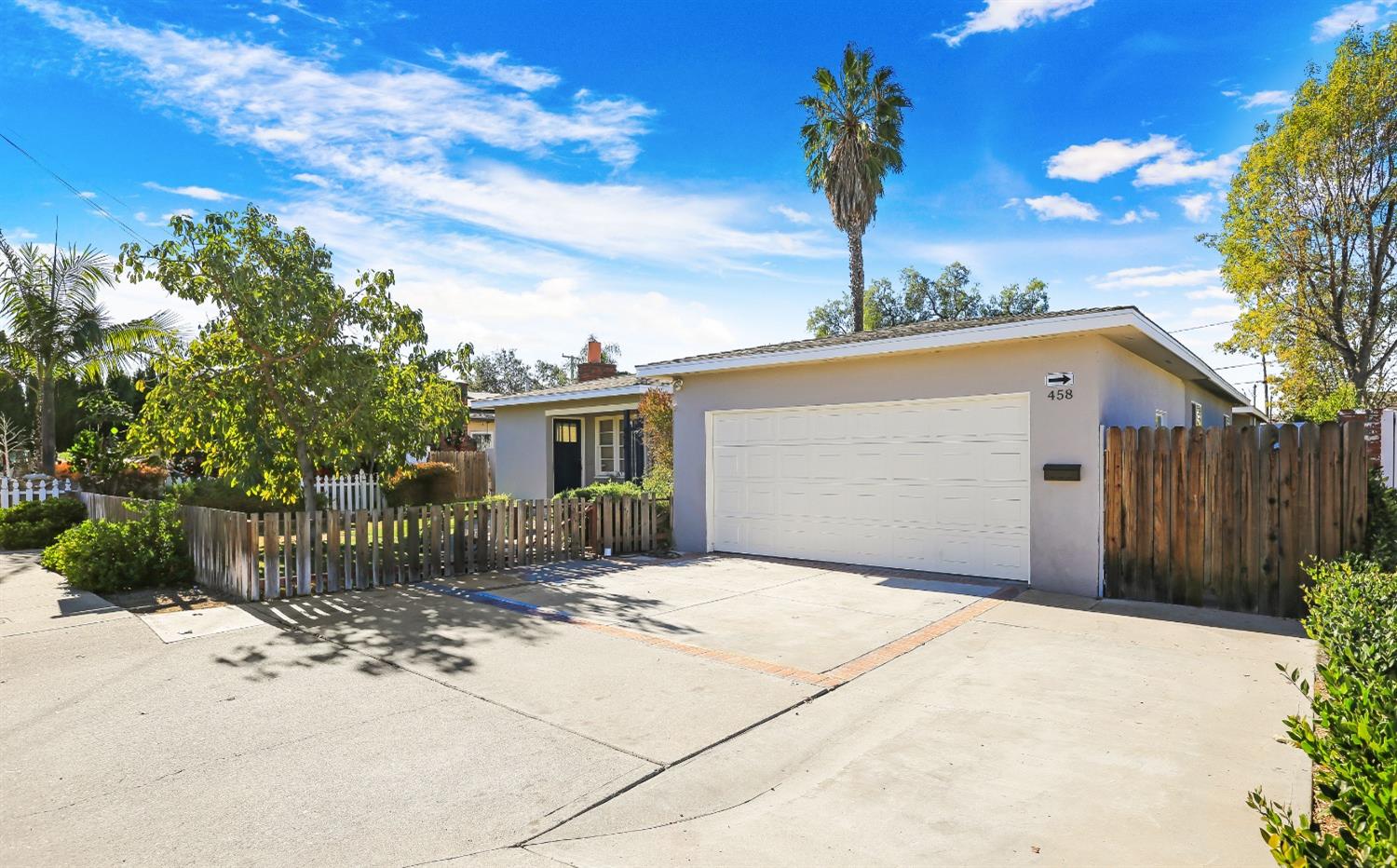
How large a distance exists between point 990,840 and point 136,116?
52.9 ft

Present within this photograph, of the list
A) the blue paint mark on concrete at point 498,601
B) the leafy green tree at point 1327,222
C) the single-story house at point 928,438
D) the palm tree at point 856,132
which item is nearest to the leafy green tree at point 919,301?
the leafy green tree at point 1327,222

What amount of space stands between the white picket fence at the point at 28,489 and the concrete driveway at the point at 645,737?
8236 millimetres

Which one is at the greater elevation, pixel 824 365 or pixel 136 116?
pixel 136 116

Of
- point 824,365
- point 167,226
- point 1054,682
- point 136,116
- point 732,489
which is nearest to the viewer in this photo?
point 1054,682

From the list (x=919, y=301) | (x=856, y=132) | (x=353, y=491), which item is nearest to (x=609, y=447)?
(x=353, y=491)

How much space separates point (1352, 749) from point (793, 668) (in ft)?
11.7

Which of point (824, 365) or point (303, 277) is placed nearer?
point (303, 277)

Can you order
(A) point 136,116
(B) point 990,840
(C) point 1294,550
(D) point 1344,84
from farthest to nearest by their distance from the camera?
(D) point 1344,84 < (A) point 136,116 < (C) point 1294,550 < (B) point 990,840

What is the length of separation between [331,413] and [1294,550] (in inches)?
413

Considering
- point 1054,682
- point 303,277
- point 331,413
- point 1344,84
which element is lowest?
point 1054,682

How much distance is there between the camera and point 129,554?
8.62 m

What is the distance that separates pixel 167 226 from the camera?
8.29 metres

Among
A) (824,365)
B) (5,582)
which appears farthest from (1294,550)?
(5,582)

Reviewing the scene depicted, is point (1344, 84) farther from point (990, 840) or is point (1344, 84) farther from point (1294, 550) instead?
point (990, 840)
